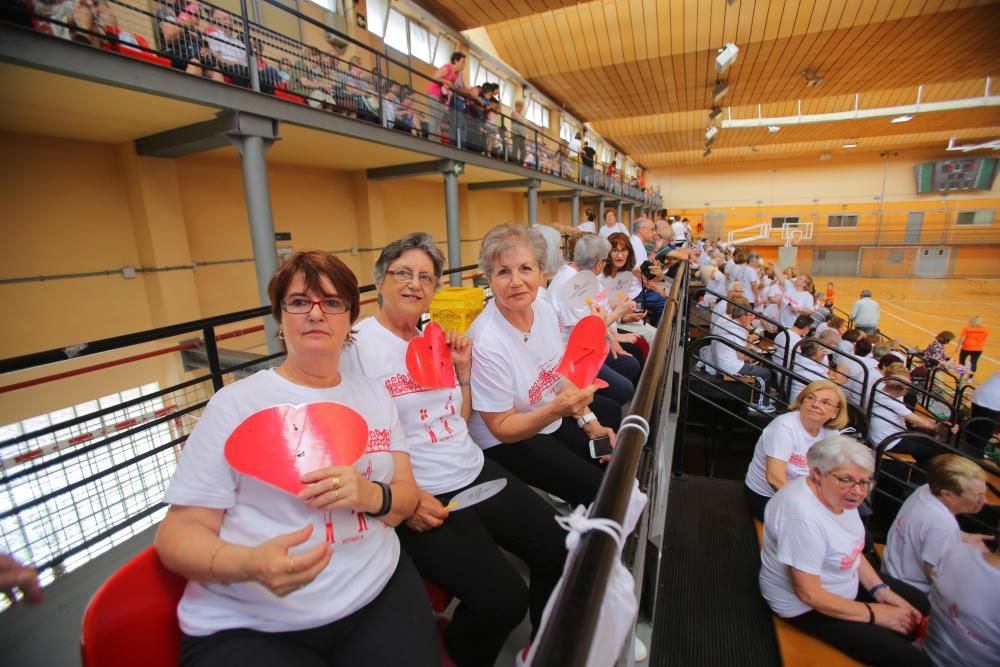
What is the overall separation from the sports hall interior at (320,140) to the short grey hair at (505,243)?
0.87 meters

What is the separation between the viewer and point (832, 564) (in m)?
2.17

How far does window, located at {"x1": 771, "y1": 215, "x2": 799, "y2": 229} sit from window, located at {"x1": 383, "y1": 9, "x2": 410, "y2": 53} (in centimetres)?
2768

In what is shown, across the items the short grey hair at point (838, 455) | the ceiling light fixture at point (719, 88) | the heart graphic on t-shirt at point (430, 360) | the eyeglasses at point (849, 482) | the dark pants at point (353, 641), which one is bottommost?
the eyeglasses at point (849, 482)

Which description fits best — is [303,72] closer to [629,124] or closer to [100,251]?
[100,251]

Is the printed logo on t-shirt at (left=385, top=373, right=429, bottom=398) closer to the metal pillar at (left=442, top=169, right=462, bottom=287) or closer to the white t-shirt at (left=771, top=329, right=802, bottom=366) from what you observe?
the white t-shirt at (left=771, top=329, right=802, bottom=366)

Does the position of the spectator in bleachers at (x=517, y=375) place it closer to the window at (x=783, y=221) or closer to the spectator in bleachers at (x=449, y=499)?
the spectator in bleachers at (x=449, y=499)

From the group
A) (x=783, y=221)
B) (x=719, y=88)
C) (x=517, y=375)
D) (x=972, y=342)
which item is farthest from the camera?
(x=783, y=221)

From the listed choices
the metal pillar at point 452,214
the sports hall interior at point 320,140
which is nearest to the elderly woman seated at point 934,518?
the sports hall interior at point 320,140

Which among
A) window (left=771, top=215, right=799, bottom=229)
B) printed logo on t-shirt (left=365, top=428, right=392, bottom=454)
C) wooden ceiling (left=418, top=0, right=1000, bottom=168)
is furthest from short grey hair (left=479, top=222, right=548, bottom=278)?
window (left=771, top=215, right=799, bottom=229)

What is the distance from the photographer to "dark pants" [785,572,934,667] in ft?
6.90

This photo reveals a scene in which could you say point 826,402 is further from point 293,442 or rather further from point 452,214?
point 452,214

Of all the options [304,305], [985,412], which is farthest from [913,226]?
[304,305]

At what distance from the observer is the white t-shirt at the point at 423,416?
1.57 meters

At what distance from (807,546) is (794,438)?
46.3 inches
